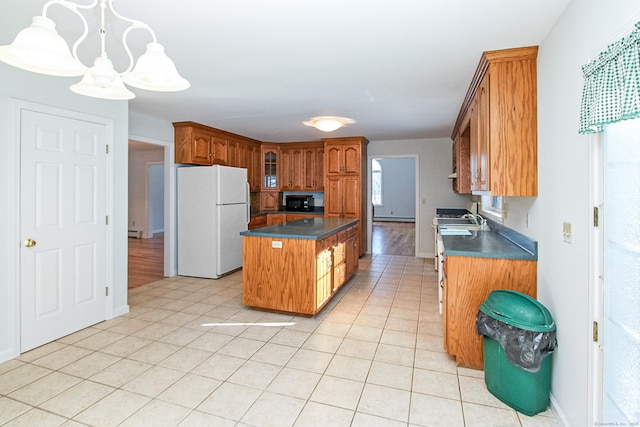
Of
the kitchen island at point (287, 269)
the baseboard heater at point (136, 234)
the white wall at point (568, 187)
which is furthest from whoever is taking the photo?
the baseboard heater at point (136, 234)

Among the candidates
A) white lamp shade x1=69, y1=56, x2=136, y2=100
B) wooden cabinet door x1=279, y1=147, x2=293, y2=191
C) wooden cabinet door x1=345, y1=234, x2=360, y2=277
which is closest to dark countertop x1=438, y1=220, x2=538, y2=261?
wooden cabinet door x1=345, y1=234, x2=360, y2=277

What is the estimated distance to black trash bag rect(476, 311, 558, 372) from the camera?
5.93 ft

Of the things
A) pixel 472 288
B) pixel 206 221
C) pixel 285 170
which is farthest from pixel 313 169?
pixel 472 288

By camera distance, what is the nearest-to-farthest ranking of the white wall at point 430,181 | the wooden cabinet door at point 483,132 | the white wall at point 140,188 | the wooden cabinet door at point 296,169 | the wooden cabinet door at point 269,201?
the wooden cabinet door at point 483,132 < the white wall at point 430,181 < the wooden cabinet door at point 296,169 < the wooden cabinet door at point 269,201 < the white wall at point 140,188

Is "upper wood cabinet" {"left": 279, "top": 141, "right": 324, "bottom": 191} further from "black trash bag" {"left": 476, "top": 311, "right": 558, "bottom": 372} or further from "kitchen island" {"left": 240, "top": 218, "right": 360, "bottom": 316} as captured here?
"black trash bag" {"left": 476, "top": 311, "right": 558, "bottom": 372}

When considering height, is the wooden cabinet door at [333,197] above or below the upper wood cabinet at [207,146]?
below

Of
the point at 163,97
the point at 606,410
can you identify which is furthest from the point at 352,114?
the point at 606,410

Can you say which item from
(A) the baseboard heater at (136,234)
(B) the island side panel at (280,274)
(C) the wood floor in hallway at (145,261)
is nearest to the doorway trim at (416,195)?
(B) the island side panel at (280,274)

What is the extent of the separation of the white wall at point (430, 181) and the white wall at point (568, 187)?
4.08 meters

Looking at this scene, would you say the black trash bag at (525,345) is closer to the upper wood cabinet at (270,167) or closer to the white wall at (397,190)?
the upper wood cabinet at (270,167)

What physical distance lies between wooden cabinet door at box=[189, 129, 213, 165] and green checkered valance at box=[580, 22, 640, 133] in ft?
15.0

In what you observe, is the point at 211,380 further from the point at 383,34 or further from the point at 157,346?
the point at 383,34

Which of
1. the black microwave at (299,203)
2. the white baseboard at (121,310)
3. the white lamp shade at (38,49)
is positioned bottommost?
the white baseboard at (121,310)

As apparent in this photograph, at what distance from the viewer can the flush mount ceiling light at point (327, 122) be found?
4.29 meters
